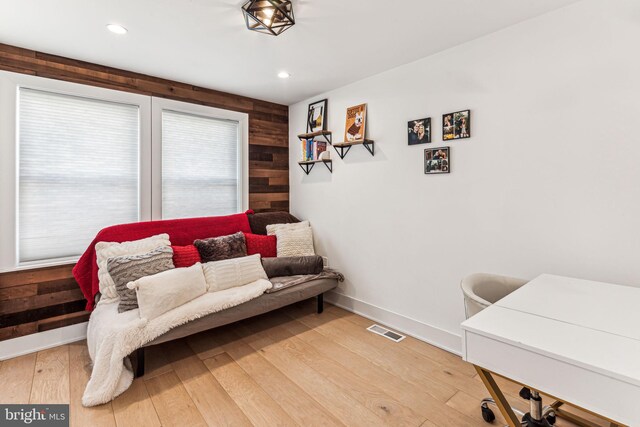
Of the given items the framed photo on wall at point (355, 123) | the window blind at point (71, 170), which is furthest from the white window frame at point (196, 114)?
the framed photo on wall at point (355, 123)

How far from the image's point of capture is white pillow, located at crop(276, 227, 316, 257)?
11.0ft

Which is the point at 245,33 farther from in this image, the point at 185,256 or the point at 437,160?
the point at 185,256

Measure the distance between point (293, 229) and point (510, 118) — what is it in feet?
7.68

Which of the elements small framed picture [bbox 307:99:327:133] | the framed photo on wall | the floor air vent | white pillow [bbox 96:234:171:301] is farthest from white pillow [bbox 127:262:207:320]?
small framed picture [bbox 307:99:327:133]

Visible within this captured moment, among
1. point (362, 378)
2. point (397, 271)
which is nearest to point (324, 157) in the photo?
point (397, 271)

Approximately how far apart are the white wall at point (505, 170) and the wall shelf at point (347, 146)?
0.08 metres

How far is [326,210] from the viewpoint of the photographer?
140 inches

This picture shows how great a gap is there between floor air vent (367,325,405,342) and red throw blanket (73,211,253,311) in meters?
1.71

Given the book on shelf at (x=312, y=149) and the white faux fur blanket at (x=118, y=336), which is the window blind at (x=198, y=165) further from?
the white faux fur blanket at (x=118, y=336)

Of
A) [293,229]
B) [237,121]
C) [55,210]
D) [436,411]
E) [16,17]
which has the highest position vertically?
[16,17]

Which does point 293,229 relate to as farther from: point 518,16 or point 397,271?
point 518,16

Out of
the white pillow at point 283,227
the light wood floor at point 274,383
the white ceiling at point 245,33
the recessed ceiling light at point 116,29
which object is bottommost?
the light wood floor at point 274,383

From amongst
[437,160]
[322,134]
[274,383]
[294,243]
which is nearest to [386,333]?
[274,383]

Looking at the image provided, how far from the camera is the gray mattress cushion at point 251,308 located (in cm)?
217
